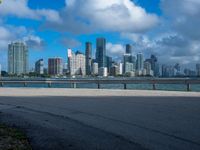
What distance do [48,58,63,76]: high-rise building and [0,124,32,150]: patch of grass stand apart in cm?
8596

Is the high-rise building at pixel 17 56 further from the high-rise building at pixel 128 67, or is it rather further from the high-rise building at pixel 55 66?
the high-rise building at pixel 128 67

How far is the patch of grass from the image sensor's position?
7982 millimetres

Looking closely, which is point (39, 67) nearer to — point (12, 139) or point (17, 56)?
point (17, 56)

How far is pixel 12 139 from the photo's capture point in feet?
29.0

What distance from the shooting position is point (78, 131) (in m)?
10.1

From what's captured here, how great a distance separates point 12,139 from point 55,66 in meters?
88.2

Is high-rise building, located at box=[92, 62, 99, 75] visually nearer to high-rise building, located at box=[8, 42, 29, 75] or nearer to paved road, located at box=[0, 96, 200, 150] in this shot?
high-rise building, located at box=[8, 42, 29, 75]

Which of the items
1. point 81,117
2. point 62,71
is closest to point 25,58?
point 62,71

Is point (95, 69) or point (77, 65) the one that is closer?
point (77, 65)

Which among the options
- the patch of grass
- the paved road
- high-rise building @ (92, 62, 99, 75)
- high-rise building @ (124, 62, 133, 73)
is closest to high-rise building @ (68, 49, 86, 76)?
high-rise building @ (92, 62, 99, 75)

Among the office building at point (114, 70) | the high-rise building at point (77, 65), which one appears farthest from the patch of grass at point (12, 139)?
the office building at point (114, 70)

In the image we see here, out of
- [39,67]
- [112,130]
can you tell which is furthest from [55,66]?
[112,130]

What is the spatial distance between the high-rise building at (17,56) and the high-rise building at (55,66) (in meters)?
6.66

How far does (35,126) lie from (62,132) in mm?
1570
